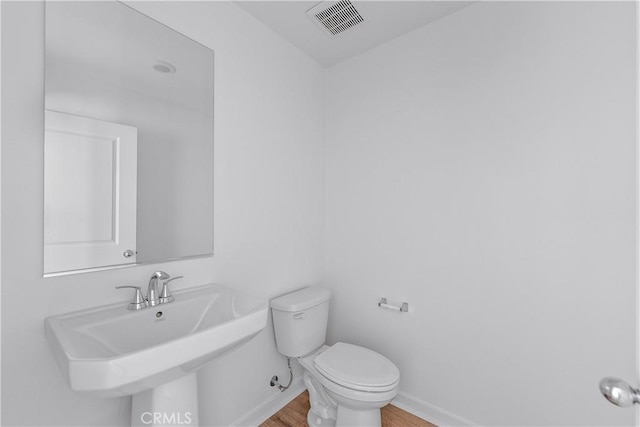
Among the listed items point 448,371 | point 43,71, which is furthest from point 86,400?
point 448,371

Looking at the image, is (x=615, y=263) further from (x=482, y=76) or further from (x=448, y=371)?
(x=482, y=76)

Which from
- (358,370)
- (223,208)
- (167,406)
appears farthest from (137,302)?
(358,370)

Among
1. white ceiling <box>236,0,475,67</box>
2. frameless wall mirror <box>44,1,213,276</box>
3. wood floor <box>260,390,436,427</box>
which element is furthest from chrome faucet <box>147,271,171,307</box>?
white ceiling <box>236,0,475,67</box>

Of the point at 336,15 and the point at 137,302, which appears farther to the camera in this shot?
the point at 336,15

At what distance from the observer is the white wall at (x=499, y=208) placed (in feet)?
3.92

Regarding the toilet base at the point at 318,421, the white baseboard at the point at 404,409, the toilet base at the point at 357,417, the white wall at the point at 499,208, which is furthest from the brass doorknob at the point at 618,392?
the toilet base at the point at 318,421

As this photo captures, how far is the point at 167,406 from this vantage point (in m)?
0.96

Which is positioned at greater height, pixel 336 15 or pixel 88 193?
pixel 336 15

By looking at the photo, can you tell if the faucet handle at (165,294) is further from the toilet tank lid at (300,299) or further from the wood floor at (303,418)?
the wood floor at (303,418)

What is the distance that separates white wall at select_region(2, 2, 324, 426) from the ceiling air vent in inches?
11.7

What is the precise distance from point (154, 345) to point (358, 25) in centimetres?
184

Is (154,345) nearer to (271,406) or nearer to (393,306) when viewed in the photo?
(271,406)

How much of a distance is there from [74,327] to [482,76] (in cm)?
206
